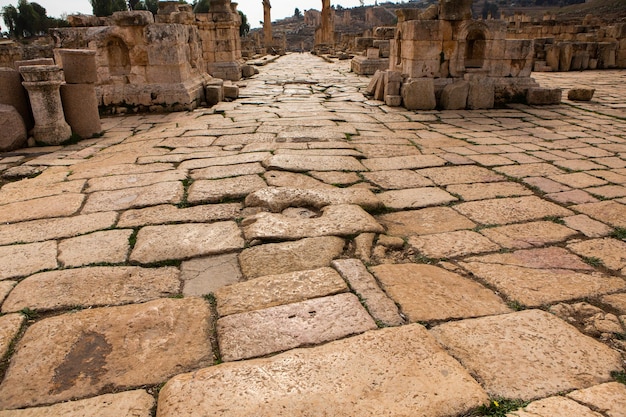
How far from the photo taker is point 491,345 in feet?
5.99

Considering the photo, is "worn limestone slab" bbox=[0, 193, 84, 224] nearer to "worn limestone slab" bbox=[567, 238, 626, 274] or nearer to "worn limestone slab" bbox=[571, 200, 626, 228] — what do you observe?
"worn limestone slab" bbox=[567, 238, 626, 274]

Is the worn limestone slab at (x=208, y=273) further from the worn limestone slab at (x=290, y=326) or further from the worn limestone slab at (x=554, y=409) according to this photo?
the worn limestone slab at (x=554, y=409)

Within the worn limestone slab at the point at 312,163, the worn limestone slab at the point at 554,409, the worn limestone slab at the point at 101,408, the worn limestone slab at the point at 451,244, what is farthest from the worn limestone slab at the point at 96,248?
the worn limestone slab at the point at 554,409

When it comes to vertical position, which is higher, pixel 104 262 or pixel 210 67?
pixel 210 67

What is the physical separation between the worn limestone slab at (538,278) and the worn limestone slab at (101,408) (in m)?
1.77

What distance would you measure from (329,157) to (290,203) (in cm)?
139

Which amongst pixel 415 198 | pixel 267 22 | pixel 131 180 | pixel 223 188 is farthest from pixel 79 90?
pixel 267 22

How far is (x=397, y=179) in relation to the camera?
403 cm

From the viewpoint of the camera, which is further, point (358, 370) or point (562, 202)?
point (562, 202)

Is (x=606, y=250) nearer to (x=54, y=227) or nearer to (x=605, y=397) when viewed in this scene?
(x=605, y=397)

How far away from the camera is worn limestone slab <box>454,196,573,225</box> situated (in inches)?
126

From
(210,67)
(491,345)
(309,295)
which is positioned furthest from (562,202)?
(210,67)

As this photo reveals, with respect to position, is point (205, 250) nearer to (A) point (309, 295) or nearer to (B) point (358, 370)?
(A) point (309, 295)

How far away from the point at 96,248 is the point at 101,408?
1.42m
